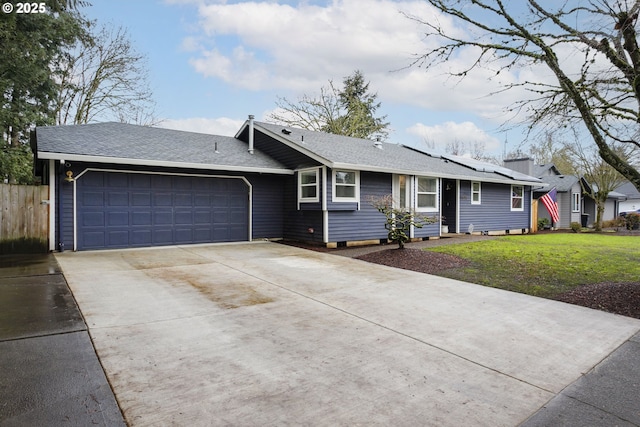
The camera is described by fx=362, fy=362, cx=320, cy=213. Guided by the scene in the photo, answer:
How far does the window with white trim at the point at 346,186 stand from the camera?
1077 centimetres

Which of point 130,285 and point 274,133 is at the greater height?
point 274,133

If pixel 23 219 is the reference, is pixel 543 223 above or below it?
below

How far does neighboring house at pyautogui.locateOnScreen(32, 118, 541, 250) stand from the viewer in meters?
9.16

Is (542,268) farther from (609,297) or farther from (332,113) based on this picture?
(332,113)

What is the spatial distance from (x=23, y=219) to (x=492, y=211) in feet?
54.3

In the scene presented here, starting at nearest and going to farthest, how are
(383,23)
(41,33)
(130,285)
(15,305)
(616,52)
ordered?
(15,305) → (616,52) → (130,285) → (383,23) → (41,33)

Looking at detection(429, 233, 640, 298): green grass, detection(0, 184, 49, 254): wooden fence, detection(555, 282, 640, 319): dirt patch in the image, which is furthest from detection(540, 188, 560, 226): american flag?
detection(0, 184, 49, 254): wooden fence

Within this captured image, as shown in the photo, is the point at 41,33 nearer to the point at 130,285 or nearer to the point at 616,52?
the point at 130,285

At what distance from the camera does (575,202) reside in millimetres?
21812

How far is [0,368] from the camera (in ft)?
9.14

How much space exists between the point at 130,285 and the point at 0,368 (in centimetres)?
296

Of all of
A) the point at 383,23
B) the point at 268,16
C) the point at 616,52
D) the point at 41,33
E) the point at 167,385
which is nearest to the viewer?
the point at 167,385

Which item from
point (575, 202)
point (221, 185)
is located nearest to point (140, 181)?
point (221, 185)

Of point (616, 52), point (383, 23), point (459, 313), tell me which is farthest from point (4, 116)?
point (616, 52)
